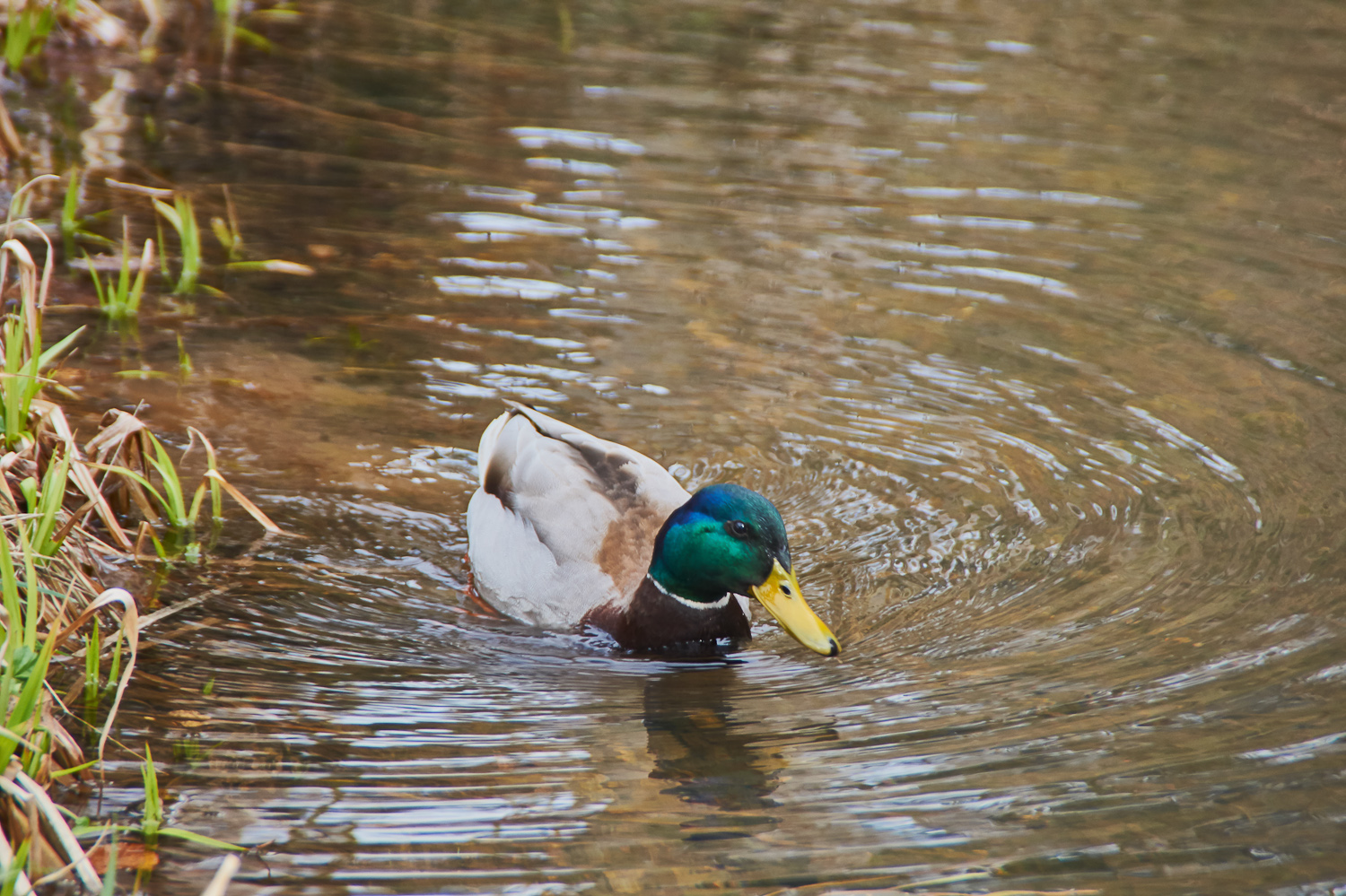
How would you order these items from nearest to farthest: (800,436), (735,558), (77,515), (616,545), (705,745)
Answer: (705,745) < (77,515) < (735,558) < (616,545) < (800,436)

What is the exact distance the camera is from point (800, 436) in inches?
229

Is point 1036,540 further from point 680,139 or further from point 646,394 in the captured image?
point 680,139

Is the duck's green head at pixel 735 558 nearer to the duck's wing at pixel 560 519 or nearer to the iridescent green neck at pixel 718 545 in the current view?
the iridescent green neck at pixel 718 545

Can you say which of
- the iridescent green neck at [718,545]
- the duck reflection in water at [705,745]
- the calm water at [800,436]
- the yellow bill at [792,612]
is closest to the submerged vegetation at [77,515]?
the calm water at [800,436]

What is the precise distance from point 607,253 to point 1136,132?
13.3 feet

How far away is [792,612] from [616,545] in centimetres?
83

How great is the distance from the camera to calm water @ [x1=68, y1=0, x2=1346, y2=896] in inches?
136

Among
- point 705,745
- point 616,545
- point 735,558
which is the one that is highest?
point 735,558

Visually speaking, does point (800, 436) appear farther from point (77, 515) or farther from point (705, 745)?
point (77, 515)

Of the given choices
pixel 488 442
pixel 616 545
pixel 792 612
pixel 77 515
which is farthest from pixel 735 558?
pixel 77 515

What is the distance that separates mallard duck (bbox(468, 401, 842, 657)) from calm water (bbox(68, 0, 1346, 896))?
0.14 m

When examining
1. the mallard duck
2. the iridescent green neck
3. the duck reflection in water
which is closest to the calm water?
the duck reflection in water

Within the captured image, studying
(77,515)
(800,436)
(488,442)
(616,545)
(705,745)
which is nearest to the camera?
(705,745)

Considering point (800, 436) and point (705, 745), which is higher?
point (800, 436)
